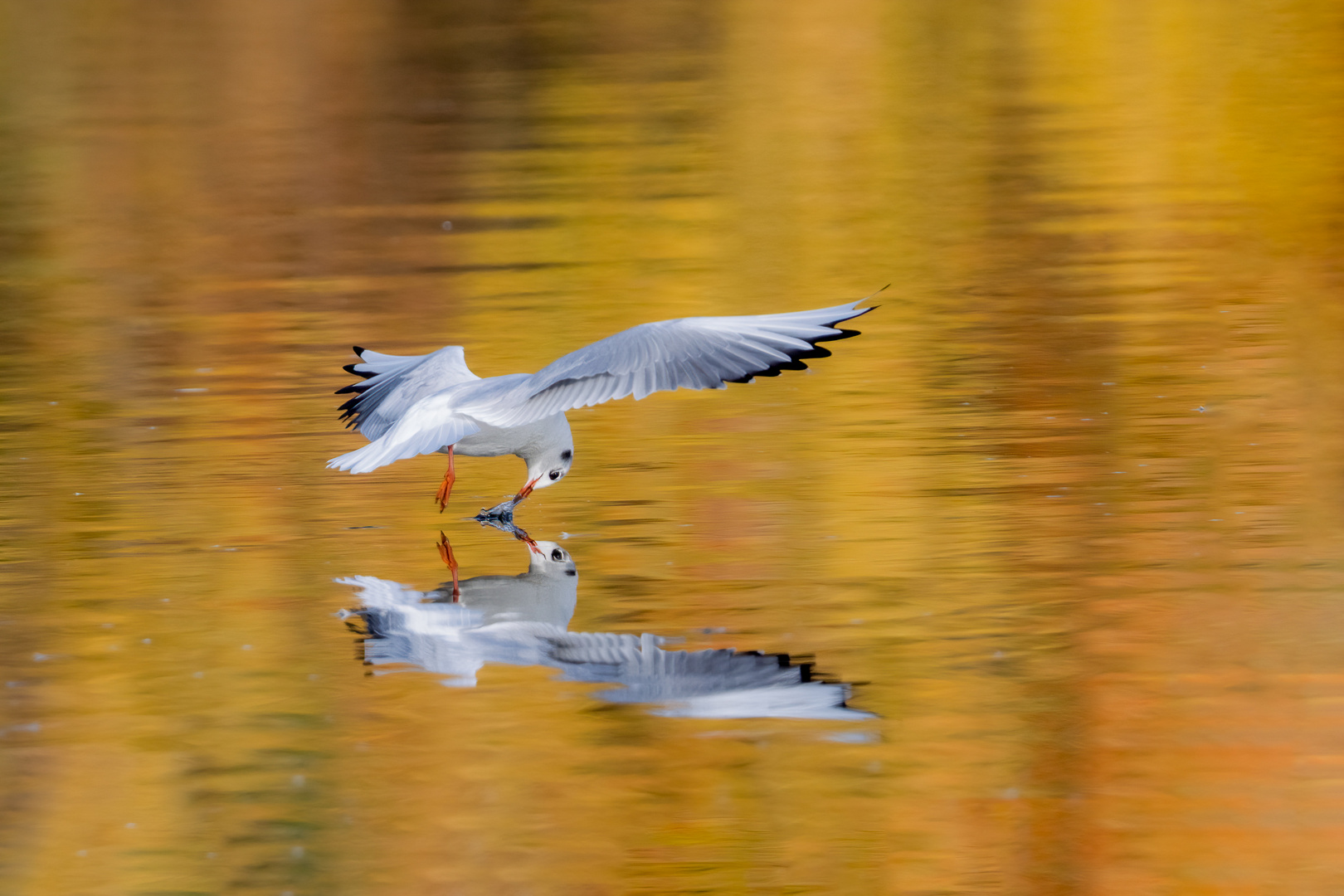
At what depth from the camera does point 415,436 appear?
7.52 metres

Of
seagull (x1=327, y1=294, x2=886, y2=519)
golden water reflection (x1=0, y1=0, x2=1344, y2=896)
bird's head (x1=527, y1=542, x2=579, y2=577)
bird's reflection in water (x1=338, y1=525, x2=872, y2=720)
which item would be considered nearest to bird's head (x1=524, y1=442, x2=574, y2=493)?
seagull (x1=327, y1=294, x2=886, y2=519)

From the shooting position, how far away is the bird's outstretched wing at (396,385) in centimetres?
825

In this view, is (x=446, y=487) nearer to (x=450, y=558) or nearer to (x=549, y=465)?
(x=549, y=465)

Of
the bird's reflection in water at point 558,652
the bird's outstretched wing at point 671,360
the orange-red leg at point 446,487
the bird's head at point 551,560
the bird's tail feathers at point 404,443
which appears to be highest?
the bird's outstretched wing at point 671,360

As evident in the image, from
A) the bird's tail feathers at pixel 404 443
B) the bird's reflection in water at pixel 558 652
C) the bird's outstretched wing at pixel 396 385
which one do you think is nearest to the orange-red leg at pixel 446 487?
the bird's outstretched wing at pixel 396 385

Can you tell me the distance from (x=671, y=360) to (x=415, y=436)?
931 mm

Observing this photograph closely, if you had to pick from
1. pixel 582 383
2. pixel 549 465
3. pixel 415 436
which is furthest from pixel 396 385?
pixel 582 383

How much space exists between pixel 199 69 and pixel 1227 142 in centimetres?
1669

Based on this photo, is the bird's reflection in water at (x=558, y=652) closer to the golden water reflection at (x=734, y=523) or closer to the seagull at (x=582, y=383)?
the golden water reflection at (x=734, y=523)

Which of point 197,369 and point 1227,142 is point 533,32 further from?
point 197,369

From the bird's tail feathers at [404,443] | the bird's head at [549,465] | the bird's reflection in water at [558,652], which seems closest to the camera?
the bird's reflection in water at [558,652]

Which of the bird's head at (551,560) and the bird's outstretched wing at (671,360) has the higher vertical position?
the bird's outstretched wing at (671,360)

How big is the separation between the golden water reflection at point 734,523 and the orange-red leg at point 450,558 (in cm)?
6

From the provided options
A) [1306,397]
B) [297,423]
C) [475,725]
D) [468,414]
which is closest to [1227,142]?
[1306,397]
